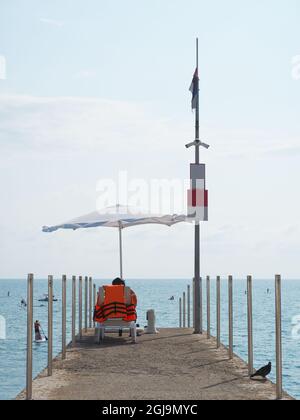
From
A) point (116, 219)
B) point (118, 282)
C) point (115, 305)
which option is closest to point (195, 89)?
point (116, 219)

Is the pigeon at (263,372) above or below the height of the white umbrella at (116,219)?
below

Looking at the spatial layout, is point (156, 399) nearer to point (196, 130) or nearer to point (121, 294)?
point (121, 294)

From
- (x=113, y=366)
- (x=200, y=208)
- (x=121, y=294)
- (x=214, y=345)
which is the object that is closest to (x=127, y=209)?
(x=200, y=208)

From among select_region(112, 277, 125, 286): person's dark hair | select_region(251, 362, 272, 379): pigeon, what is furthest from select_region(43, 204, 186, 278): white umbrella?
select_region(251, 362, 272, 379): pigeon

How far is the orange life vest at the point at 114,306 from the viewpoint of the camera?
17.6 metres

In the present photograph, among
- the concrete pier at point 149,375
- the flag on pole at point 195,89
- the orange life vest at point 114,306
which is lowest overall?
the concrete pier at point 149,375

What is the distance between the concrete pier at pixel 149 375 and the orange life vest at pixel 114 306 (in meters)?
0.55

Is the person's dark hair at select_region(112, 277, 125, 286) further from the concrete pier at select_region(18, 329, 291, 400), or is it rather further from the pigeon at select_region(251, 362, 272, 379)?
the pigeon at select_region(251, 362, 272, 379)

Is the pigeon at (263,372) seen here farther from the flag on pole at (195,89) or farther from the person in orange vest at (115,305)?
the flag on pole at (195,89)

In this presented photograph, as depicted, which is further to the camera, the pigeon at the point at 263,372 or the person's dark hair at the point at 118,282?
the person's dark hair at the point at 118,282

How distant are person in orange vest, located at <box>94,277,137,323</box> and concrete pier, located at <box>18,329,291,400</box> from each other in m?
0.55

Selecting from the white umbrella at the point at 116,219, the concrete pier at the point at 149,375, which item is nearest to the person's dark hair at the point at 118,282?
the white umbrella at the point at 116,219

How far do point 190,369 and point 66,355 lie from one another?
10.4 ft
